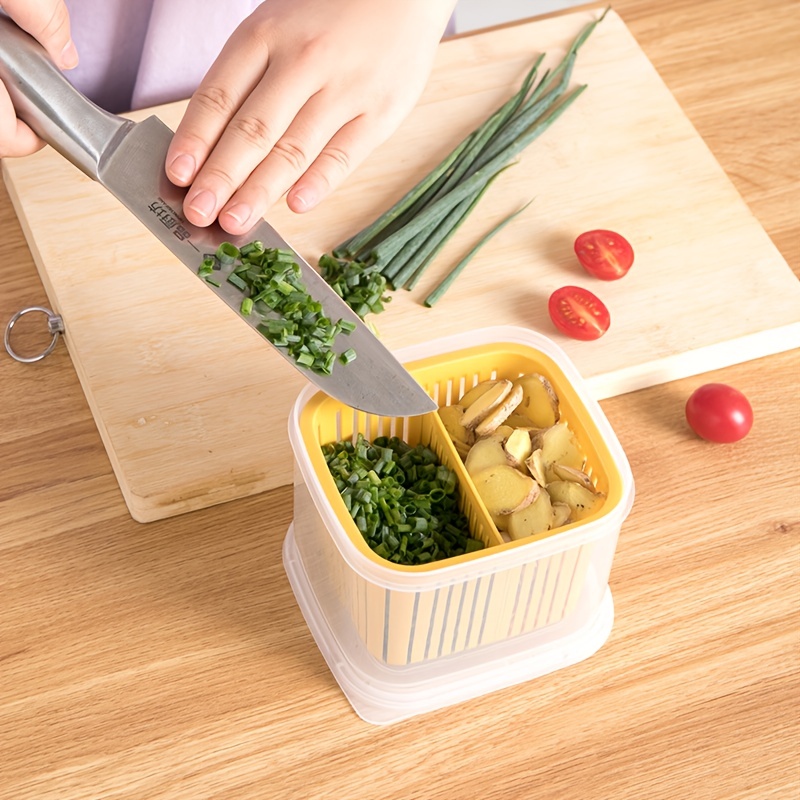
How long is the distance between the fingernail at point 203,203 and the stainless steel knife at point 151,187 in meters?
0.03

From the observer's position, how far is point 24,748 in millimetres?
1121

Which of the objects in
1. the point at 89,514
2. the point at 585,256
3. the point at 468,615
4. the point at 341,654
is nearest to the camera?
the point at 468,615

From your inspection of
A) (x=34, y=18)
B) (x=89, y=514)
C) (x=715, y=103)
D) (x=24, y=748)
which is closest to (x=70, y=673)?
(x=24, y=748)

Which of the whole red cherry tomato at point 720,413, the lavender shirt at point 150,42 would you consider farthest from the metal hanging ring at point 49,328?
the whole red cherry tomato at point 720,413

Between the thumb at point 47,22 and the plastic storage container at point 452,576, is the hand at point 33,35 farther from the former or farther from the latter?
the plastic storage container at point 452,576

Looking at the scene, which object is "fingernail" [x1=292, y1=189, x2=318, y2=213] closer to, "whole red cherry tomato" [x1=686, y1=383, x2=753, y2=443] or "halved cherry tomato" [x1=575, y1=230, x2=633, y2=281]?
"halved cherry tomato" [x1=575, y1=230, x2=633, y2=281]

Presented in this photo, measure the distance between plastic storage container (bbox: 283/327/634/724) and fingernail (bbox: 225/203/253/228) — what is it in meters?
0.19

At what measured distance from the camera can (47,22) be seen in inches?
44.6

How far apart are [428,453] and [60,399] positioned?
52cm

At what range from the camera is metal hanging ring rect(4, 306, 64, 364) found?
1408mm

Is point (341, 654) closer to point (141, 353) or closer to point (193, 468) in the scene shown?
point (193, 468)

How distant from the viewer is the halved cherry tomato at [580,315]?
1.39 meters

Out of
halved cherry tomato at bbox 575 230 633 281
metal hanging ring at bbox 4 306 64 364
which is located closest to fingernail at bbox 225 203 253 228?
metal hanging ring at bbox 4 306 64 364

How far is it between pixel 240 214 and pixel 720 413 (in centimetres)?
63
